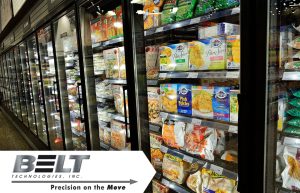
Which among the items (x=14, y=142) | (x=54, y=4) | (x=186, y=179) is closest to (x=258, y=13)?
(x=186, y=179)

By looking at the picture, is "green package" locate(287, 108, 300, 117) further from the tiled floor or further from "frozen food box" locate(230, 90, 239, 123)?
the tiled floor

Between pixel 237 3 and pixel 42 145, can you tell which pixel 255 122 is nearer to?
pixel 237 3

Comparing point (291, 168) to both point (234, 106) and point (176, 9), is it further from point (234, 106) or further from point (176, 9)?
point (176, 9)

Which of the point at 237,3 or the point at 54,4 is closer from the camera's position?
the point at 237,3

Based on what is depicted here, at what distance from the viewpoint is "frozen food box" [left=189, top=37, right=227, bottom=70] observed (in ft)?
4.99

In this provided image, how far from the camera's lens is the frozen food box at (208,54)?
4.99ft

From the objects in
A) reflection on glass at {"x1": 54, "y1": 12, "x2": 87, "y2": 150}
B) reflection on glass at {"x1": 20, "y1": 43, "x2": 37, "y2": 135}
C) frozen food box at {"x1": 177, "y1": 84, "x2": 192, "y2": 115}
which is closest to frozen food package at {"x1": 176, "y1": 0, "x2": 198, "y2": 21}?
frozen food box at {"x1": 177, "y1": 84, "x2": 192, "y2": 115}

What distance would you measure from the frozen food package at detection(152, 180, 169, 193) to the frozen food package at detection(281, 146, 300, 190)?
40.6 inches

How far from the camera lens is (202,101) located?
1698 millimetres

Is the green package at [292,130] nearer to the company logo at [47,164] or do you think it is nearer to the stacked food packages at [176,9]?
the stacked food packages at [176,9]

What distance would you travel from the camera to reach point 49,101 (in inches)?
170

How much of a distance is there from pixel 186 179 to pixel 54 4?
7.40ft

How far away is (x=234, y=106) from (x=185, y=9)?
2.34 ft

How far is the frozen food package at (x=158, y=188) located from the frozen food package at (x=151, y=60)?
911 mm
